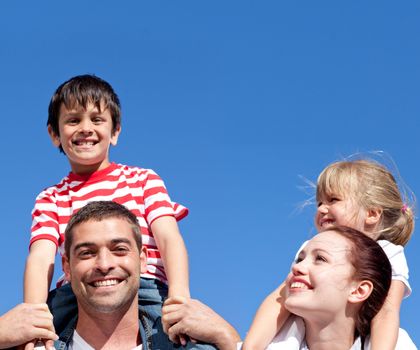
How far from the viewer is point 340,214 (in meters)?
6.82

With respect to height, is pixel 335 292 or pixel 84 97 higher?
pixel 84 97

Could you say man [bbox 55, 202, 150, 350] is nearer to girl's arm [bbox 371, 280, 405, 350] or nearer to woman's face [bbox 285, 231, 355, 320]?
woman's face [bbox 285, 231, 355, 320]

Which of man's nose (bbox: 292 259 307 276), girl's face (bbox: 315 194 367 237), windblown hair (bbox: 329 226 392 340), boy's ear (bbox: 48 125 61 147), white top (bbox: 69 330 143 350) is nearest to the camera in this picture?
man's nose (bbox: 292 259 307 276)

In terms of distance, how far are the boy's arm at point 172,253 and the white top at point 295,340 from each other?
86 cm

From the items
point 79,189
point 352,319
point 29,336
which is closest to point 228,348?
point 352,319

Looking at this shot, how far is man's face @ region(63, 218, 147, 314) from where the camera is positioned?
6.18m

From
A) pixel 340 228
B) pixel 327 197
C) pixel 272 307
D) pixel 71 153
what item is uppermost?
pixel 71 153

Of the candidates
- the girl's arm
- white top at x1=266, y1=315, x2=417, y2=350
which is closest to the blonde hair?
the girl's arm

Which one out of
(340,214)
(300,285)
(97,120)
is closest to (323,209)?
(340,214)

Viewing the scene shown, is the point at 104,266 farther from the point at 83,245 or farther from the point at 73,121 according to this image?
the point at 73,121

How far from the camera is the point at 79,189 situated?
722 cm

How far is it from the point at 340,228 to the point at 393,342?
40.8 inches

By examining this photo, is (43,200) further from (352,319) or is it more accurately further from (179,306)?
(352,319)

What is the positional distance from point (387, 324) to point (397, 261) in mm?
785
